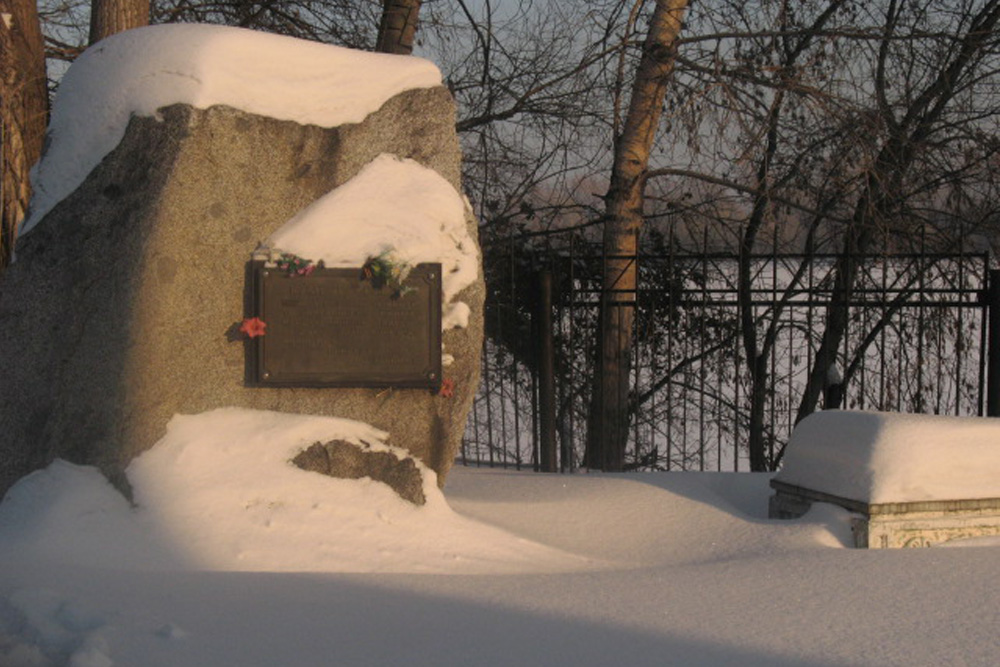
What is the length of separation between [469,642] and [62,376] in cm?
244

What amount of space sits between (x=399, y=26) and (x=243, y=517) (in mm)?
5578

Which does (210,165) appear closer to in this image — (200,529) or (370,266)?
(370,266)

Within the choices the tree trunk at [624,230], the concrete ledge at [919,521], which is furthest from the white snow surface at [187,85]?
the tree trunk at [624,230]

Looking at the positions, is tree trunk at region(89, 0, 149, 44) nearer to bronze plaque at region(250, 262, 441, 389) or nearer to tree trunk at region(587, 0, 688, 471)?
bronze plaque at region(250, 262, 441, 389)

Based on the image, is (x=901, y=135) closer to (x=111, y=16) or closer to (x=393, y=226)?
(x=393, y=226)

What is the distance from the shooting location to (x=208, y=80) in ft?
14.8

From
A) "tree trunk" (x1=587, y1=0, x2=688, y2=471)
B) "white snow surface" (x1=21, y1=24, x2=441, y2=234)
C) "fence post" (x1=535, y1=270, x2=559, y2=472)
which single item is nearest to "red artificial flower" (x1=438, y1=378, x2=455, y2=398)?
"white snow surface" (x1=21, y1=24, x2=441, y2=234)

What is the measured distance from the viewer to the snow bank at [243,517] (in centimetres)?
410

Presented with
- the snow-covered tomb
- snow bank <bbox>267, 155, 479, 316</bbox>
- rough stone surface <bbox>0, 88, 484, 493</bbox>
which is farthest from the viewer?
the snow-covered tomb

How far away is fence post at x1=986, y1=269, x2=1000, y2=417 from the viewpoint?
689 centimetres

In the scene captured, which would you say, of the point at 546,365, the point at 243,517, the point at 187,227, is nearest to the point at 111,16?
the point at 187,227

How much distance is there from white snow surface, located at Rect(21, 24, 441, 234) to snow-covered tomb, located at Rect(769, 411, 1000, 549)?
2.86 meters

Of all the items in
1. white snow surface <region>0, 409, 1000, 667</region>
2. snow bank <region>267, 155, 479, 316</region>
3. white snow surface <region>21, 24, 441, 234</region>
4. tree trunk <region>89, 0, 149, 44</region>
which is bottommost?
white snow surface <region>0, 409, 1000, 667</region>

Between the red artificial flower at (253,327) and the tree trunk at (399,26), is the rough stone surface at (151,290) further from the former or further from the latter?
the tree trunk at (399,26)
